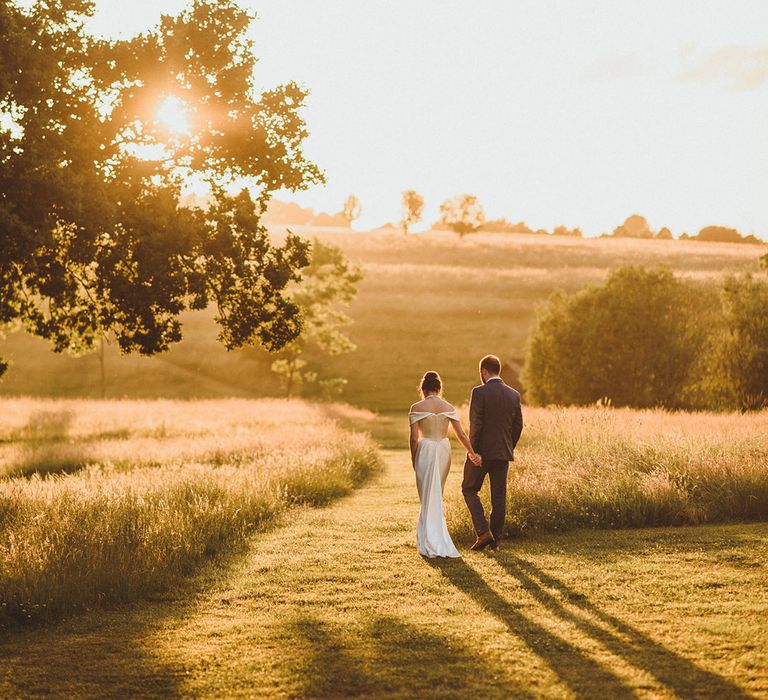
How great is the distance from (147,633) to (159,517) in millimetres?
3935

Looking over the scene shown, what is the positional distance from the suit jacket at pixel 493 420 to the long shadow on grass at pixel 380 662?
3.65 m

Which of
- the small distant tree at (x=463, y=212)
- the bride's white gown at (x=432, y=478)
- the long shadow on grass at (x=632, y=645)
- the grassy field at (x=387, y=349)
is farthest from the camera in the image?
the small distant tree at (x=463, y=212)

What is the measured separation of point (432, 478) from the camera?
11.6 metres

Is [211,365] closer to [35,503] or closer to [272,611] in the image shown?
[35,503]

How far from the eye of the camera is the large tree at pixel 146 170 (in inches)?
532

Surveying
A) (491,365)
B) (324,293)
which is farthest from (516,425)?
(324,293)

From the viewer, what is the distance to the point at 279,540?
508 inches

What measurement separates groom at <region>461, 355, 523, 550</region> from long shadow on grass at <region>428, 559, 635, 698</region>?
1.69 meters

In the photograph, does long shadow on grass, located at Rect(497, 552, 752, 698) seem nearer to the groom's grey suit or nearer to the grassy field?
the groom's grey suit

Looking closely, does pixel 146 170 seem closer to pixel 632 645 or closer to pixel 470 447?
pixel 470 447

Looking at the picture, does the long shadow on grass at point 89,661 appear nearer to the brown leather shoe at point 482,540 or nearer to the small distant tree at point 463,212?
the brown leather shoe at point 482,540

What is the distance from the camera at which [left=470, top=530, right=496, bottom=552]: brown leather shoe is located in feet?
38.5

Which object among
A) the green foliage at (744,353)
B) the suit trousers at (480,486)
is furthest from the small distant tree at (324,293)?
the suit trousers at (480,486)

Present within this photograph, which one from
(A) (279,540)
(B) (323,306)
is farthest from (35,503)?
(B) (323,306)
